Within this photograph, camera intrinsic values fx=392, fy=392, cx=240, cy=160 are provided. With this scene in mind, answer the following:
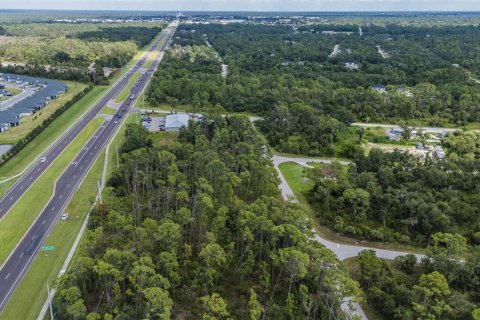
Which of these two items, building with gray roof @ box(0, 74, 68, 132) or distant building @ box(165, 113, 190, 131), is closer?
distant building @ box(165, 113, 190, 131)

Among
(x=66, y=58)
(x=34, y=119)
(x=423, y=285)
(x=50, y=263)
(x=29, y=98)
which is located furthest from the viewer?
(x=66, y=58)

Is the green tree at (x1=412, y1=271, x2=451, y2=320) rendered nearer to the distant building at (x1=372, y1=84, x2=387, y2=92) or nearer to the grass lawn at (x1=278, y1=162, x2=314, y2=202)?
the grass lawn at (x1=278, y1=162, x2=314, y2=202)

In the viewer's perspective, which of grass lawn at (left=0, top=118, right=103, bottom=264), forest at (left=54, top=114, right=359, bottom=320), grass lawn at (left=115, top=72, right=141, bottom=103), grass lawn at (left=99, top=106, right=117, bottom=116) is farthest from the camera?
grass lawn at (left=115, top=72, right=141, bottom=103)

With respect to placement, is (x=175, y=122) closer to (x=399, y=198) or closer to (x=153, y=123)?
(x=153, y=123)

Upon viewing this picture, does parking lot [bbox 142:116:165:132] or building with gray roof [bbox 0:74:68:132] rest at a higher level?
building with gray roof [bbox 0:74:68:132]

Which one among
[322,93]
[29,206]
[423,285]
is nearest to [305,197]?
→ [423,285]

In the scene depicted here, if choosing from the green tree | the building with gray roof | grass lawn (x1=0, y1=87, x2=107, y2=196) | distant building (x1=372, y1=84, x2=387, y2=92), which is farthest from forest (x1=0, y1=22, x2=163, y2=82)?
the green tree
